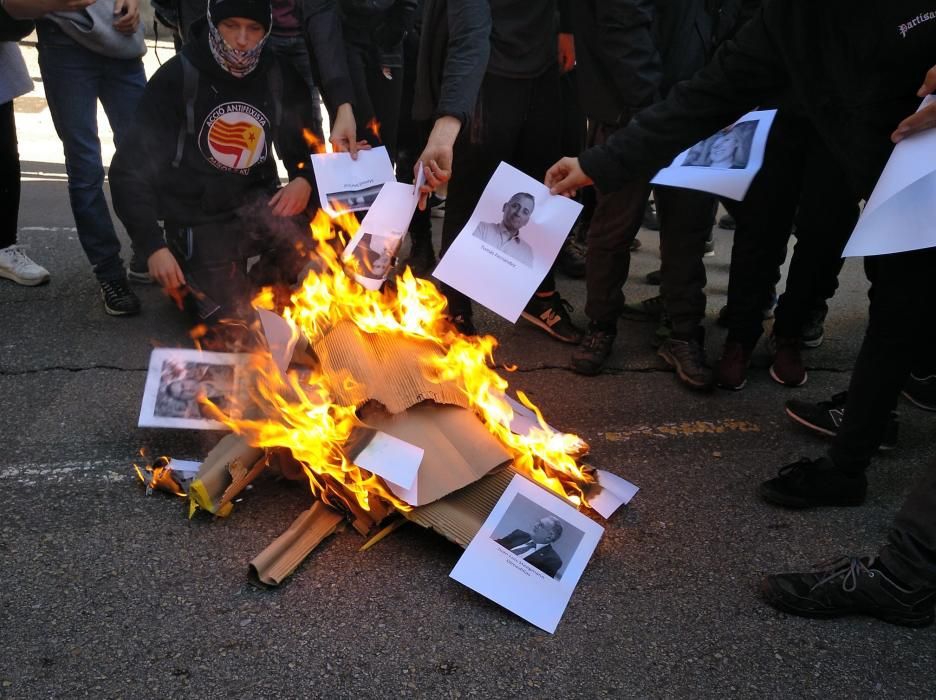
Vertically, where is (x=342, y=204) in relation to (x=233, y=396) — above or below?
above

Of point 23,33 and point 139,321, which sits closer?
point 23,33

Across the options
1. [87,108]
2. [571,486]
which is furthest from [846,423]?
[87,108]

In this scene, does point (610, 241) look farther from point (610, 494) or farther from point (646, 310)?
point (610, 494)

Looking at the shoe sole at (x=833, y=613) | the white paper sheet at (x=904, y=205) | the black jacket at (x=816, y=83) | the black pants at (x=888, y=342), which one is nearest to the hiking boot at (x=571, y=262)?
the black jacket at (x=816, y=83)

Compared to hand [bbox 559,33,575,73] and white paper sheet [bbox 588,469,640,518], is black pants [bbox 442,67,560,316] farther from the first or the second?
white paper sheet [bbox 588,469,640,518]

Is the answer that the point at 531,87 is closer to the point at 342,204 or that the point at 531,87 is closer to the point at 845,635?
the point at 342,204

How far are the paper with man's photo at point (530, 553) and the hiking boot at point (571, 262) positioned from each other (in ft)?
8.72

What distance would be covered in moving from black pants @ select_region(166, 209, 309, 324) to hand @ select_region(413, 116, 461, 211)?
1.17 meters

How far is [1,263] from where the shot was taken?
4504 millimetres

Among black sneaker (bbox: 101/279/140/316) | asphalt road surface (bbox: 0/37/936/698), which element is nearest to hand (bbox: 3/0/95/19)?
black sneaker (bbox: 101/279/140/316)

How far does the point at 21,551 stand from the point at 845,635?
247 centimetres

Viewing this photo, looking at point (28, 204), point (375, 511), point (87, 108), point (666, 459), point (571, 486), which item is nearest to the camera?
point (375, 511)

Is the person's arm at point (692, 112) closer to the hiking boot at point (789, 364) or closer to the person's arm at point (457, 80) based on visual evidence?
the person's arm at point (457, 80)

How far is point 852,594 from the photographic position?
7.79 ft
